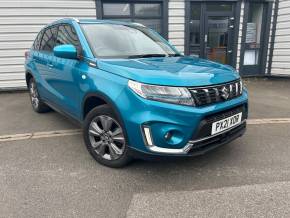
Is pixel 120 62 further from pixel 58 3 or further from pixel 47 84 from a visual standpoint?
pixel 58 3

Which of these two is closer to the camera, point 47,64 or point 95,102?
point 95,102

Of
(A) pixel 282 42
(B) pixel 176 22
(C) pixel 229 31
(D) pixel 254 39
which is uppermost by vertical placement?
(B) pixel 176 22

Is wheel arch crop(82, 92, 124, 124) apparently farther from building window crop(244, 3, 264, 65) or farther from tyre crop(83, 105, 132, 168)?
building window crop(244, 3, 264, 65)

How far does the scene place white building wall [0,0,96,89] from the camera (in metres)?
7.15

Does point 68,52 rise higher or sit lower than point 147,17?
lower

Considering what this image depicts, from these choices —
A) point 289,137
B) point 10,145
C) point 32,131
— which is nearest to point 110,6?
point 32,131

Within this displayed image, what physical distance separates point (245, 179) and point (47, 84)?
3.32 metres

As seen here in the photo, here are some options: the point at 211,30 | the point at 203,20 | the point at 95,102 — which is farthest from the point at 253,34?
the point at 95,102

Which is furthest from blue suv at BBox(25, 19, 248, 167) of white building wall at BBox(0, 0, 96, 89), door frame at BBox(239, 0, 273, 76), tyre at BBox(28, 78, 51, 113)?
door frame at BBox(239, 0, 273, 76)

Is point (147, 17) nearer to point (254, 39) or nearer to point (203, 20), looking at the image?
point (203, 20)

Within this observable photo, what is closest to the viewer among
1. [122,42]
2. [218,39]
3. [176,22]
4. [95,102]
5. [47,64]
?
[95,102]

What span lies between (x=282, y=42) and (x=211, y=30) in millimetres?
2384

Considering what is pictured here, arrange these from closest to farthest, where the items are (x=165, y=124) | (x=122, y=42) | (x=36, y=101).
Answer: (x=165, y=124), (x=122, y=42), (x=36, y=101)

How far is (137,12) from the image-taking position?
7953 mm
